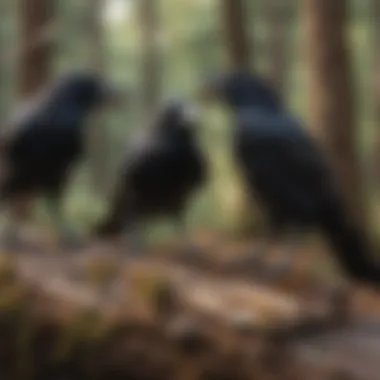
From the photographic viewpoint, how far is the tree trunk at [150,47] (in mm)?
7566

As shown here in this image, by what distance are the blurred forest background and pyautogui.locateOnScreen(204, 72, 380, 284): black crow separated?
107 cm

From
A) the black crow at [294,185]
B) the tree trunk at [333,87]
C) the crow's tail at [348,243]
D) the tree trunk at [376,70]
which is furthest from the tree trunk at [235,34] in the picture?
the crow's tail at [348,243]

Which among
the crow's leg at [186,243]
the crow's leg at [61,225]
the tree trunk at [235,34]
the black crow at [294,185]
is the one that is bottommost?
the crow's leg at [186,243]

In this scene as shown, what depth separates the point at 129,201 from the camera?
11.7 feet

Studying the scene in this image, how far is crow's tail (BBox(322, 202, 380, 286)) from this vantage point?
10.4 feet

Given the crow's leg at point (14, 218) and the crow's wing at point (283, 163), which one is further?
the crow's leg at point (14, 218)

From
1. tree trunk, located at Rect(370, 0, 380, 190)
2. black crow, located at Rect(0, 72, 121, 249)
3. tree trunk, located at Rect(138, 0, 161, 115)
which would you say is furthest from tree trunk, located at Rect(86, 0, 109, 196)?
black crow, located at Rect(0, 72, 121, 249)

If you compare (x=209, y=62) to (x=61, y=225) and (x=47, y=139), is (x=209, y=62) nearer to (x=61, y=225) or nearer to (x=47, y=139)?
(x=61, y=225)

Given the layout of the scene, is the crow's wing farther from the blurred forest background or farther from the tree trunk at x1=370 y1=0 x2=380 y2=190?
the tree trunk at x1=370 y1=0 x2=380 y2=190

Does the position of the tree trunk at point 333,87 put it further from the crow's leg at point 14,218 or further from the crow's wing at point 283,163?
Answer: the crow's leg at point 14,218

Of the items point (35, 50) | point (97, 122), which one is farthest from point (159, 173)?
point (97, 122)

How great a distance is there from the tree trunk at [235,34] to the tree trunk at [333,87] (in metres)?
0.86

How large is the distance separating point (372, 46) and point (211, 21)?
1.42 metres

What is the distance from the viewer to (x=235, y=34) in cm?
542
